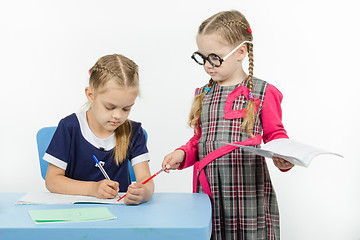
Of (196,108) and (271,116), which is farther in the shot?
(196,108)

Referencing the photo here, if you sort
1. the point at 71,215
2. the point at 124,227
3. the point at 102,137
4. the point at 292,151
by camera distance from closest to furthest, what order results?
1. the point at 124,227
2. the point at 71,215
3. the point at 292,151
4. the point at 102,137

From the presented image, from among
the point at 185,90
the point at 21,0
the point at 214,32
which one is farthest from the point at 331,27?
the point at 21,0

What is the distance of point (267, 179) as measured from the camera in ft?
6.12

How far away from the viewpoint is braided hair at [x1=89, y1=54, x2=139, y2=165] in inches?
71.0

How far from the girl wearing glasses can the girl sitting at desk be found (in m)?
0.19

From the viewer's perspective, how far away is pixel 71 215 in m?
1.31

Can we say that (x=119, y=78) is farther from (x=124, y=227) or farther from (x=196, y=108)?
(x=124, y=227)

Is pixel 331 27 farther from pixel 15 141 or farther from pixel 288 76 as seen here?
pixel 15 141

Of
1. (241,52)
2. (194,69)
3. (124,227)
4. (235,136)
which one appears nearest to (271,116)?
(235,136)

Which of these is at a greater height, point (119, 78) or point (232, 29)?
point (232, 29)

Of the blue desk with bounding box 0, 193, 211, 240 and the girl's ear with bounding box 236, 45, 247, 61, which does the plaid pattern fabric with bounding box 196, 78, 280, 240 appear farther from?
the blue desk with bounding box 0, 193, 211, 240

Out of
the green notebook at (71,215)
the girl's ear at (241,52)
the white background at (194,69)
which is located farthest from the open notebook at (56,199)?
the white background at (194,69)

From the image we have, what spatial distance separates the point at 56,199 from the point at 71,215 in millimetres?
268

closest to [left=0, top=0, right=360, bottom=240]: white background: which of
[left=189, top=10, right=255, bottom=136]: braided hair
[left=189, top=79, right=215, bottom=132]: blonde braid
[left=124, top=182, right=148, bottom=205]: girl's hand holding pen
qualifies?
[left=189, top=79, right=215, bottom=132]: blonde braid
